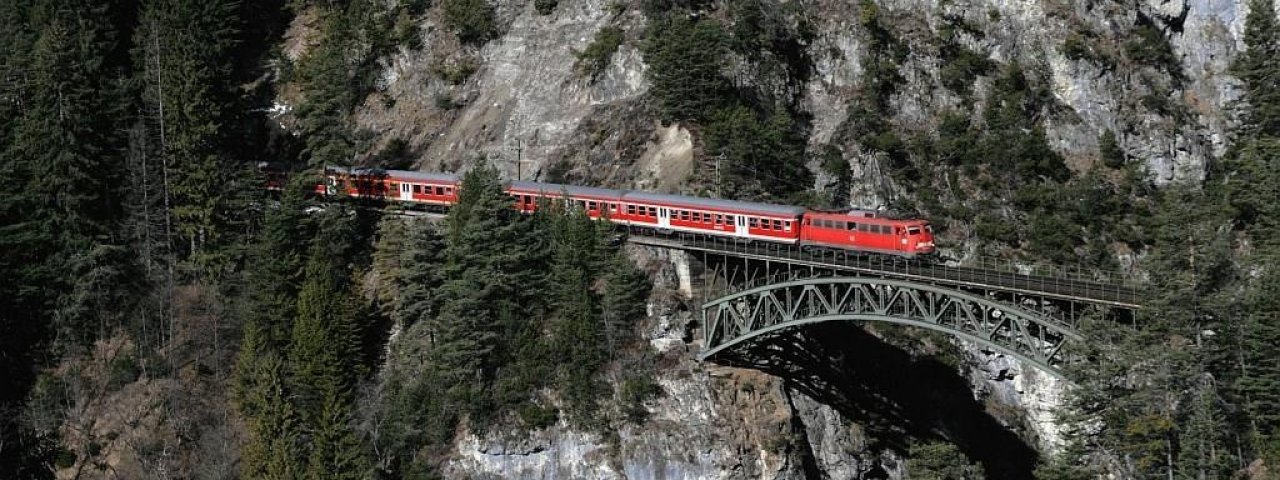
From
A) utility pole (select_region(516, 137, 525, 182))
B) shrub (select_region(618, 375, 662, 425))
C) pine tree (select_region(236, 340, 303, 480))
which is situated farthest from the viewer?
utility pole (select_region(516, 137, 525, 182))

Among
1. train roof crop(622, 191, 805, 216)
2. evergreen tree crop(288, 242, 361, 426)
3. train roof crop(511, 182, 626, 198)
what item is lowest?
evergreen tree crop(288, 242, 361, 426)

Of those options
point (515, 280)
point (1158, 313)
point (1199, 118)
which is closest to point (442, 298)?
point (515, 280)

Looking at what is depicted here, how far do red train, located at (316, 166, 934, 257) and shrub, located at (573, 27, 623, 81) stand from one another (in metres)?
13.3

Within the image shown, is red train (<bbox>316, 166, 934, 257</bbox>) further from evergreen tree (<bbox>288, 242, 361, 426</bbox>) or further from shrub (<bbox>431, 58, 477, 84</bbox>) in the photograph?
shrub (<bbox>431, 58, 477, 84</bbox>)

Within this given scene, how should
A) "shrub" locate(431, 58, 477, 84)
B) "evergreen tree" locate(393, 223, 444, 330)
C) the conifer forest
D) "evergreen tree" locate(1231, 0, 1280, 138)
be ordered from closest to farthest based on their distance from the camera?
the conifer forest, "evergreen tree" locate(393, 223, 444, 330), "evergreen tree" locate(1231, 0, 1280, 138), "shrub" locate(431, 58, 477, 84)

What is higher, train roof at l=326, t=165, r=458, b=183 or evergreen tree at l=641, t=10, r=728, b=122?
evergreen tree at l=641, t=10, r=728, b=122

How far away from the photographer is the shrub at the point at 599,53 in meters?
90.8

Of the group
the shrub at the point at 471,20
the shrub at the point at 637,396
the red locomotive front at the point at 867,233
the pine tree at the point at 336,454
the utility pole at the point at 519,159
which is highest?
the shrub at the point at 471,20

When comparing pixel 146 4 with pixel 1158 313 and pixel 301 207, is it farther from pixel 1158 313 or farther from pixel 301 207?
pixel 1158 313

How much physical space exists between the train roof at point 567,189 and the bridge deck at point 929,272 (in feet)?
12.4

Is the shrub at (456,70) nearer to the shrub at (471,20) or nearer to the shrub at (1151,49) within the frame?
the shrub at (471,20)

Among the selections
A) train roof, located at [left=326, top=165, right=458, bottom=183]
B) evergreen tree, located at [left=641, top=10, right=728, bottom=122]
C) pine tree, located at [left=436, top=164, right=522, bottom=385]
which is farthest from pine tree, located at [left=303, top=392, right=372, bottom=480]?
evergreen tree, located at [left=641, top=10, right=728, bottom=122]

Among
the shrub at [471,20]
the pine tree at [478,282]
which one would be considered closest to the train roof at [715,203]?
the pine tree at [478,282]

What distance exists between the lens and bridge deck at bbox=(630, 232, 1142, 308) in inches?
2243
